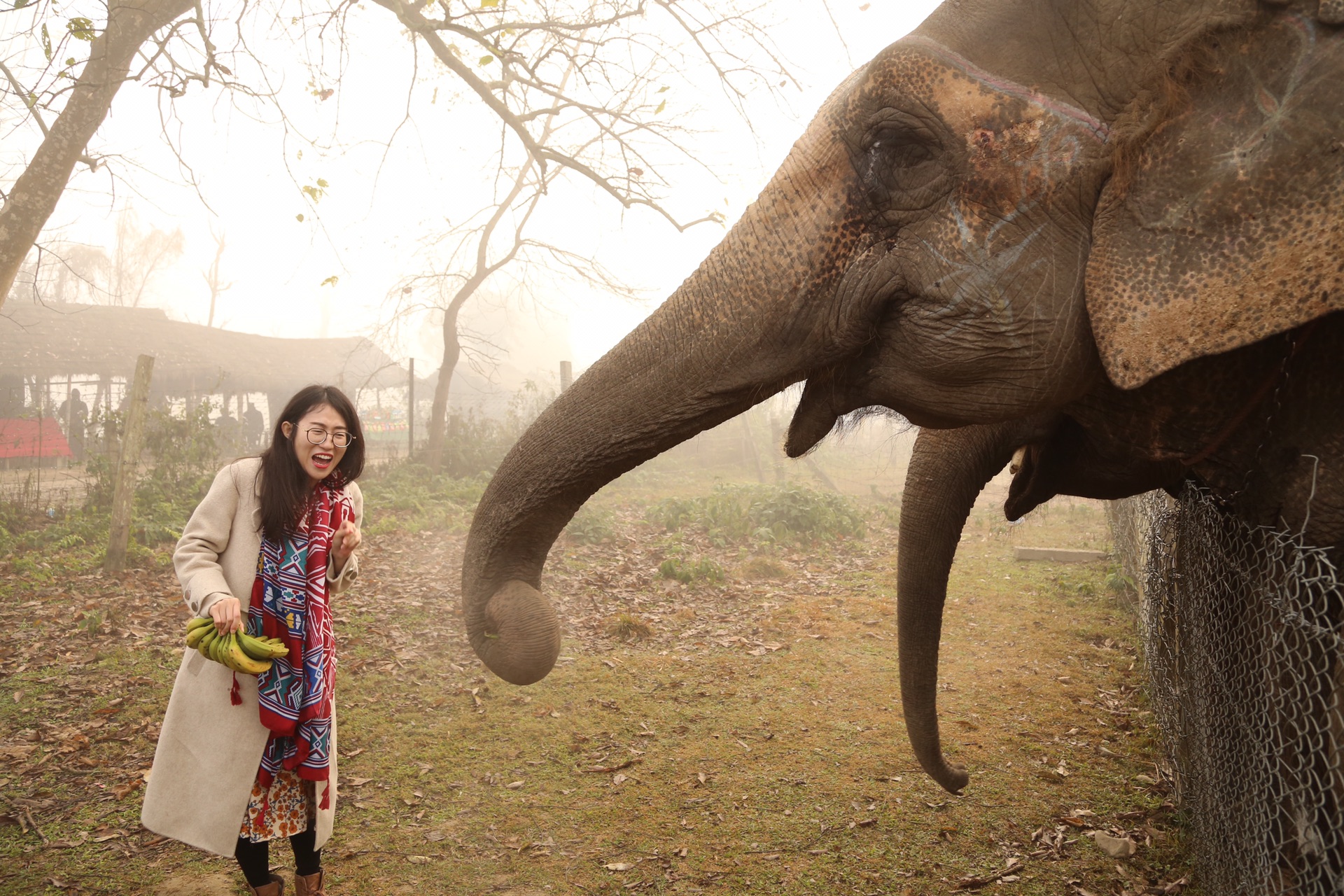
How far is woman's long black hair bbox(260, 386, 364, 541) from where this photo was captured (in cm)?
257

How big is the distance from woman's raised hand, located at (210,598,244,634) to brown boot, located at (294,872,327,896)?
36.3 inches

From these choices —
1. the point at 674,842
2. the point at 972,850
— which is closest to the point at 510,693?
the point at 674,842

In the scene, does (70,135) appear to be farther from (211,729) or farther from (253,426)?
(253,426)

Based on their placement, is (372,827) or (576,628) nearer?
(372,827)

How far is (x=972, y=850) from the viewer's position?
3246 mm

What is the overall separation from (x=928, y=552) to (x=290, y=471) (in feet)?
6.92

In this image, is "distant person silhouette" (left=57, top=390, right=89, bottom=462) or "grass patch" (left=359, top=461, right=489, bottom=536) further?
"distant person silhouette" (left=57, top=390, right=89, bottom=462)

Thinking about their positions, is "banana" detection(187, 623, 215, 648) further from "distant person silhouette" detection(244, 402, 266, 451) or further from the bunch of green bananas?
"distant person silhouette" detection(244, 402, 266, 451)

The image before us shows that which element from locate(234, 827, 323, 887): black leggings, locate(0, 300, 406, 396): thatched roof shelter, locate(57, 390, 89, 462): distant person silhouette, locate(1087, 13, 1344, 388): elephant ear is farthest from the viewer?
locate(0, 300, 406, 396): thatched roof shelter

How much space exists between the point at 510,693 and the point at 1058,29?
15.2ft

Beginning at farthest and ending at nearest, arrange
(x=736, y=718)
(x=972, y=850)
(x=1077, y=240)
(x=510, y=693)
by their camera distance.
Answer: (x=510, y=693) → (x=736, y=718) → (x=972, y=850) → (x=1077, y=240)

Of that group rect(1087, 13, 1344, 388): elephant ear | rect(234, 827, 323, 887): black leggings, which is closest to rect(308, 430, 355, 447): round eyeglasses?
rect(234, 827, 323, 887): black leggings

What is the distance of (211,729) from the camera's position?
2.53 metres

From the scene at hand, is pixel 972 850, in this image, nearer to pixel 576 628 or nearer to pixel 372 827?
pixel 372 827
